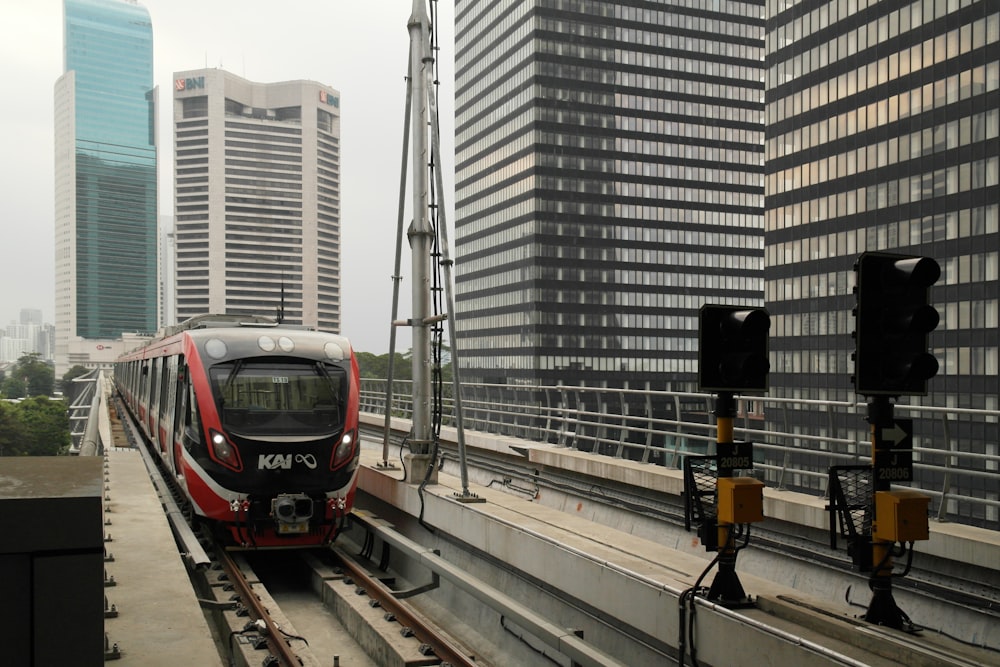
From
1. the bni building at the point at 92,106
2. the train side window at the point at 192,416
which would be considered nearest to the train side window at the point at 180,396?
the train side window at the point at 192,416

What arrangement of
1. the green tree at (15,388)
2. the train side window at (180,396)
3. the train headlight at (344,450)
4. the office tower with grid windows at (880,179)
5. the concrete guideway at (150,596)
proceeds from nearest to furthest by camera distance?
1. the concrete guideway at (150,596)
2. the train headlight at (344,450)
3. the train side window at (180,396)
4. the office tower with grid windows at (880,179)
5. the green tree at (15,388)

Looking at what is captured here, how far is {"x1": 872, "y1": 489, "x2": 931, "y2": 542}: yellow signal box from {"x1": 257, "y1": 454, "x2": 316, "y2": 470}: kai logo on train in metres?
7.75

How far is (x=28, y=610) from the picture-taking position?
3332 mm

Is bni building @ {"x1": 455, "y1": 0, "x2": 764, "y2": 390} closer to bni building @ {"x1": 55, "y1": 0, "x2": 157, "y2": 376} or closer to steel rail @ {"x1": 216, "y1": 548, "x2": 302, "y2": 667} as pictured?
bni building @ {"x1": 55, "y1": 0, "x2": 157, "y2": 376}

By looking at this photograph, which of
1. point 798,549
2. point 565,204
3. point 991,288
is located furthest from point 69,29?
point 798,549

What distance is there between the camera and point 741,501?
259 inches

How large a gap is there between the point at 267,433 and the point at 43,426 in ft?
241

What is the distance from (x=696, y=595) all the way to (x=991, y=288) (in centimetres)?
6159

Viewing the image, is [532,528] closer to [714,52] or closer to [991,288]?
[991,288]

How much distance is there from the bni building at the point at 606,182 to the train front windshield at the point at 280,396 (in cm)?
8972

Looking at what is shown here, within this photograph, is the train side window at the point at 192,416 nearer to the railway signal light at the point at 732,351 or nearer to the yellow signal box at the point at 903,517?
the railway signal light at the point at 732,351

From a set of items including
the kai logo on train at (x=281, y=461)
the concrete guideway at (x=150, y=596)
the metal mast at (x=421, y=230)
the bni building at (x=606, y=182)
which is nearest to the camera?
the concrete guideway at (x=150, y=596)

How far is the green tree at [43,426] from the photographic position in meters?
70.8

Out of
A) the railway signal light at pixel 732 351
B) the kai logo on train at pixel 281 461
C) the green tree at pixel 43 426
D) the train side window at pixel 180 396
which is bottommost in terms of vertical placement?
the green tree at pixel 43 426
